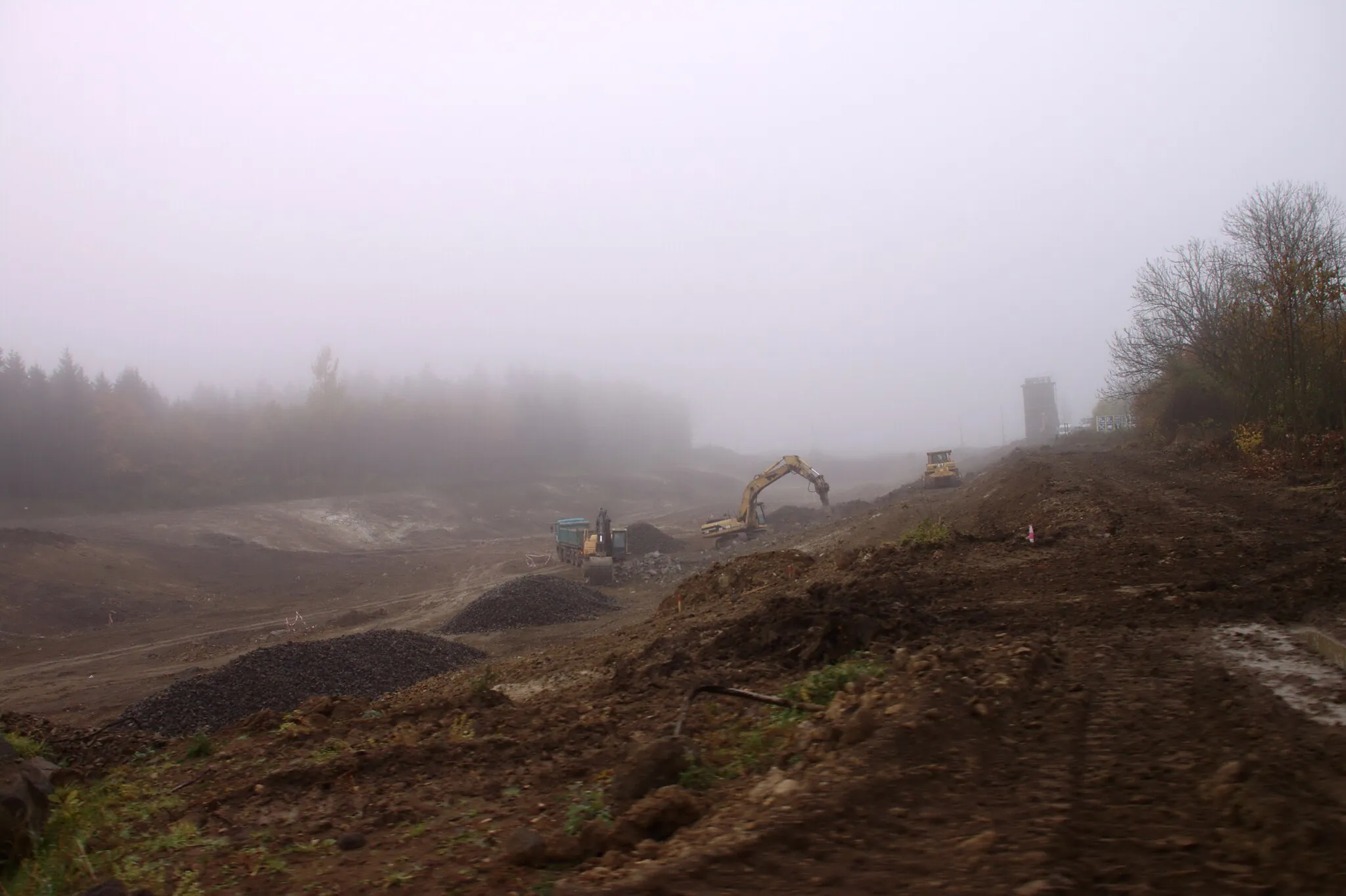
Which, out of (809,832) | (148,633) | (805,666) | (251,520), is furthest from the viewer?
(251,520)

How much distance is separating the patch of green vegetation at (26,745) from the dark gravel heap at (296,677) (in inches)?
82.4

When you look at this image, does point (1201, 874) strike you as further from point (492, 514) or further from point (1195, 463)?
point (492, 514)

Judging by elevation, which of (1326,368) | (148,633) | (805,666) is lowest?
(148,633)

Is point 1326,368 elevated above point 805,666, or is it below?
above

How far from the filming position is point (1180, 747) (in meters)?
4.68

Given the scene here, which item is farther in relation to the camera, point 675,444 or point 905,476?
point 675,444

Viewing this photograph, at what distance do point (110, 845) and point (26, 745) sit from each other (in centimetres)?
327

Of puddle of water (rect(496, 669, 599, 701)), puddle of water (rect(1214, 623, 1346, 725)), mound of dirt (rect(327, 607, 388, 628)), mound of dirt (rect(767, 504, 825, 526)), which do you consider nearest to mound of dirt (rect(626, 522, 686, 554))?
mound of dirt (rect(767, 504, 825, 526))

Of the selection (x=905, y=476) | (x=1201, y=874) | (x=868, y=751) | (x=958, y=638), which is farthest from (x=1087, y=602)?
(x=905, y=476)

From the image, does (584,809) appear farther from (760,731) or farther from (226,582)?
(226,582)

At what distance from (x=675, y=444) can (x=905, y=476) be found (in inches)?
1387

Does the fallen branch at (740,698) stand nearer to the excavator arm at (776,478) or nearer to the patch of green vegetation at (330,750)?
the patch of green vegetation at (330,750)

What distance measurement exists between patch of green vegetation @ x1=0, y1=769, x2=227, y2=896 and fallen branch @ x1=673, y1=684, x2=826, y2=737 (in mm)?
3438

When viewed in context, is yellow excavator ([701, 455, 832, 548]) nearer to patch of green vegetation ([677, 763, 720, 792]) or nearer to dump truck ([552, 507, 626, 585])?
dump truck ([552, 507, 626, 585])
